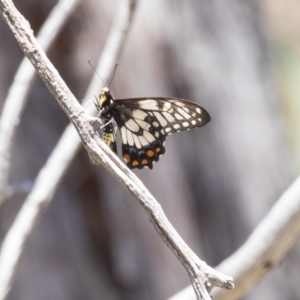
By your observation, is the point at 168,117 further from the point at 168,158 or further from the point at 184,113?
the point at 168,158

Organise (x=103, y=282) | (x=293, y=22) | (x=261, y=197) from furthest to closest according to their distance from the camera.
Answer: (x=293, y=22) → (x=103, y=282) → (x=261, y=197)

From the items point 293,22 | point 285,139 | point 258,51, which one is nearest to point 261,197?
point 285,139

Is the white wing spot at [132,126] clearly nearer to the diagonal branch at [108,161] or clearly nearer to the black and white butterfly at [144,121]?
the black and white butterfly at [144,121]

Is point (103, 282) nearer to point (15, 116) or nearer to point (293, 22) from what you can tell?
point (15, 116)

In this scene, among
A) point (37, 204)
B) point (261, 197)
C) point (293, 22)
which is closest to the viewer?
point (37, 204)

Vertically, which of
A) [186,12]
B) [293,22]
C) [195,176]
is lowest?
[195,176]

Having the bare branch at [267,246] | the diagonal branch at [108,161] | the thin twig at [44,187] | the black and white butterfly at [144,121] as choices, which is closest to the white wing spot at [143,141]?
the black and white butterfly at [144,121]
